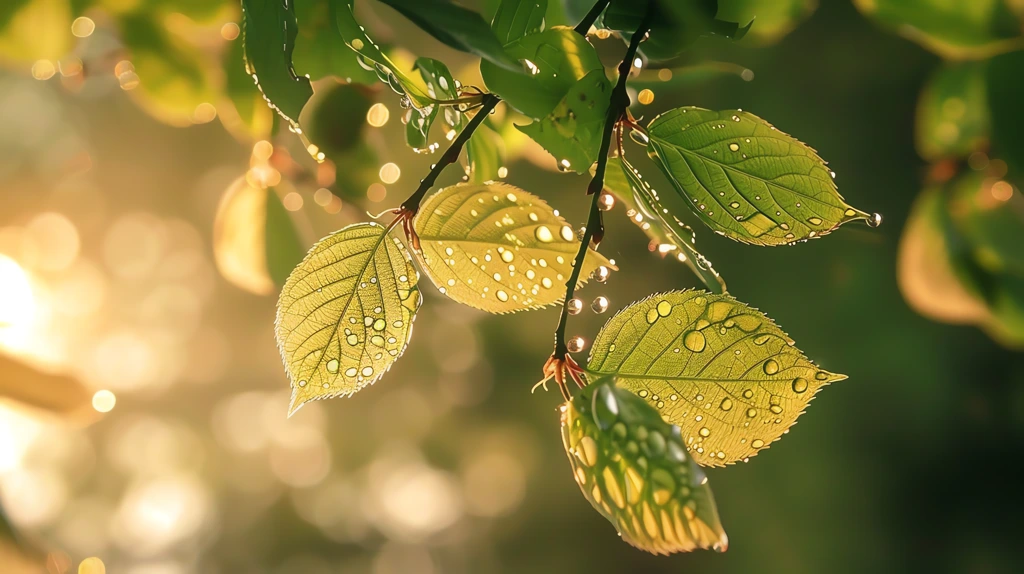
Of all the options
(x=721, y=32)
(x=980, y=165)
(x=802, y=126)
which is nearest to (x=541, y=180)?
(x=802, y=126)

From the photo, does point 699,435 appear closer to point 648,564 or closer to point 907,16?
point 907,16

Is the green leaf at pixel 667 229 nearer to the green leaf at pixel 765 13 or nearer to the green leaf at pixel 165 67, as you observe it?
the green leaf at pixel 765 13

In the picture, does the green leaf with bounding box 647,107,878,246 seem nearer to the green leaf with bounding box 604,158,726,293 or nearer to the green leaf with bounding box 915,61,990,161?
the green leaf with bounding box 604,158,726,293

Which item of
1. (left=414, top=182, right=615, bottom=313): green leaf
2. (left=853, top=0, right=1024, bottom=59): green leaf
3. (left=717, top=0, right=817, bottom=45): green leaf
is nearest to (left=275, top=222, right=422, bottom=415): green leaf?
(left=414, top=182, right=615, bottom=313): green leaf

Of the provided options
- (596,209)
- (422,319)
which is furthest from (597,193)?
(422,319)

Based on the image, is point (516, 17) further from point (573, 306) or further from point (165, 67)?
point (165, 67)

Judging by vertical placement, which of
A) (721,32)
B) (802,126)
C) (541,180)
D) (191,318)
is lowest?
(191,318)
